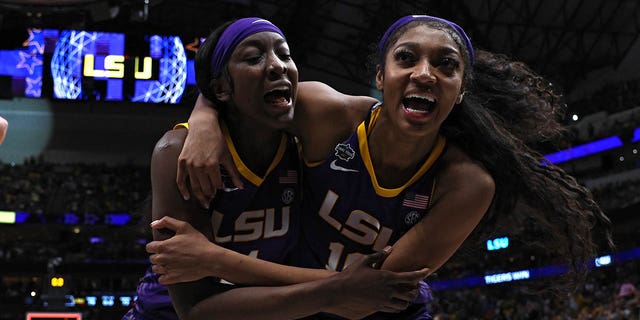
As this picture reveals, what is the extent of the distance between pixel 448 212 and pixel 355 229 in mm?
382

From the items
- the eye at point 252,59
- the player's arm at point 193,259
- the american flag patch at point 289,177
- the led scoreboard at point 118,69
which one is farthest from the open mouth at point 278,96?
the led scoreboard at point 118,69

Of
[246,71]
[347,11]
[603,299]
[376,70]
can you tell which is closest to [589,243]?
[376,70]

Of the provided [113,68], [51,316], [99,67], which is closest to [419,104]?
[51,316]

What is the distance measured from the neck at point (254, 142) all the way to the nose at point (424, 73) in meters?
0.61

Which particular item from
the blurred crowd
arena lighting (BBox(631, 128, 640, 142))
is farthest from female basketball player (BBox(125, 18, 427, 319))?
arena lighting (BBox(631, 128, 640, 142))

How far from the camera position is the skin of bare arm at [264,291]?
121 inches

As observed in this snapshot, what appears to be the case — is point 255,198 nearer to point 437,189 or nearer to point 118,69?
point 437,189

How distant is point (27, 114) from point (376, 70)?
24.9 meters

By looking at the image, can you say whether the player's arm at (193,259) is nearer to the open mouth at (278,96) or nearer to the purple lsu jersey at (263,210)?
the purple lsu jersey at (263,210)

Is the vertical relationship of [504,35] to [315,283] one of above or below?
above

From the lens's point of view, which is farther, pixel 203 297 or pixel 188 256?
pixel 203 297

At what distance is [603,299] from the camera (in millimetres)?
17797

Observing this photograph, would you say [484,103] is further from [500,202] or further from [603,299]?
[603,299]

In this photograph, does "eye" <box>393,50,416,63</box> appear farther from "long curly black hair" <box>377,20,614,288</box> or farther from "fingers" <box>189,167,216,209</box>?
"fingers" <box>189,167,216,209</box>
